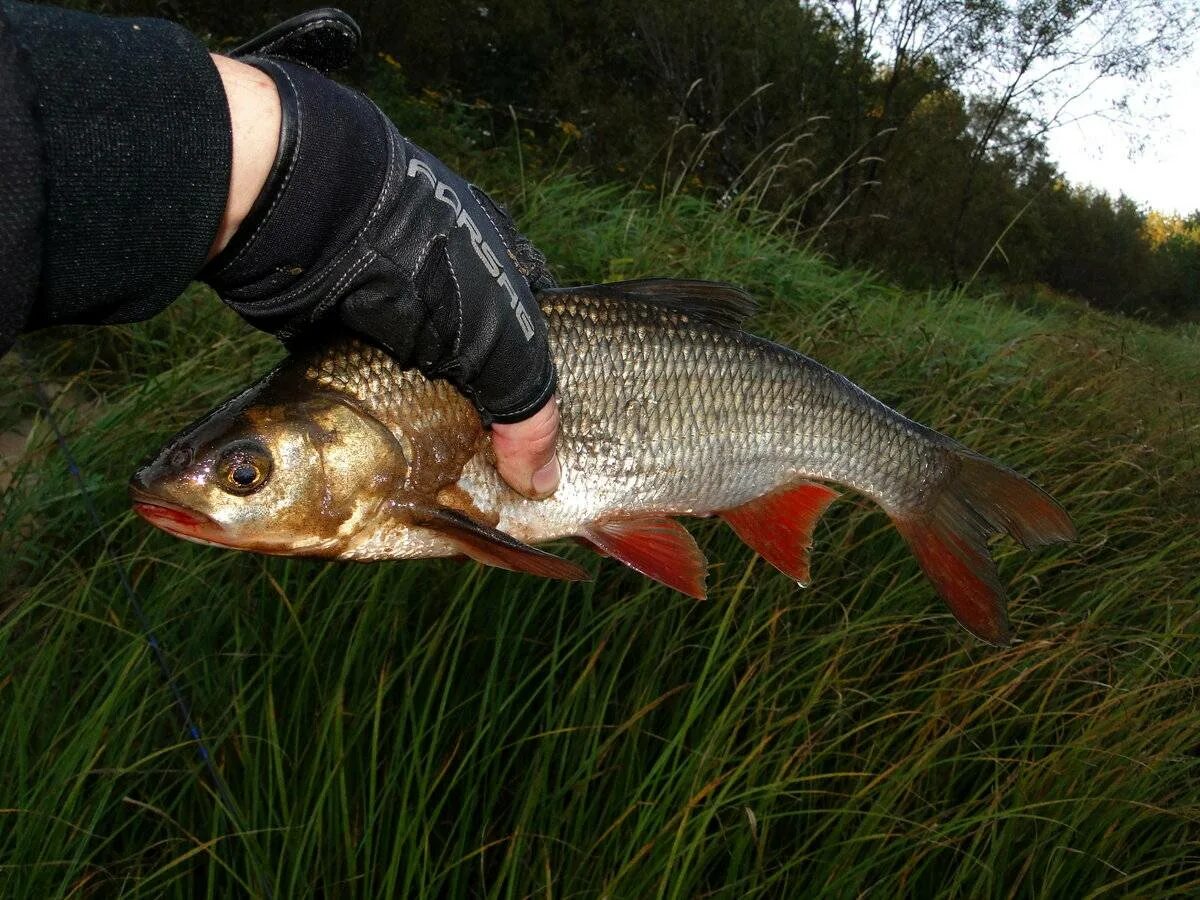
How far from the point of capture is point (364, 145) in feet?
3.79

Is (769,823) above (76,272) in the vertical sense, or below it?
below

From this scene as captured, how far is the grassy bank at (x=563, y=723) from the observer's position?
73.7 inches

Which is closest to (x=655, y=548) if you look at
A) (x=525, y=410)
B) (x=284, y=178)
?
(x=525, y=410)

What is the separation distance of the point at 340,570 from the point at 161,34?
1623 millimetres

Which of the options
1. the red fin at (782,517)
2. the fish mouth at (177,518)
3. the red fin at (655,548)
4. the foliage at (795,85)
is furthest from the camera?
the foliage at (795,85)

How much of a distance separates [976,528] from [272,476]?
4.10 ft

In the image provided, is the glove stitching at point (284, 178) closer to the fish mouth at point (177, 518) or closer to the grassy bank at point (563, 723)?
the fish mouth at point (177, 518)

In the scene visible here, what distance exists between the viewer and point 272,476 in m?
1.38

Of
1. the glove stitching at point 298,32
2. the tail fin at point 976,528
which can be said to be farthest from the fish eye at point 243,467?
the tail fin at point 976,528

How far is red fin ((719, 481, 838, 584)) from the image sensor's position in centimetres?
179

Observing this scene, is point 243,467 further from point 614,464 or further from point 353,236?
point 614,464

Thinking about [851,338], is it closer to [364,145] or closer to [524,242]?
[524,242]

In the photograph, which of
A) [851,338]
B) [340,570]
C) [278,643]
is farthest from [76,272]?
[851,338]

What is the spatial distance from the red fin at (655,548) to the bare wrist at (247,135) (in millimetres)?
797
